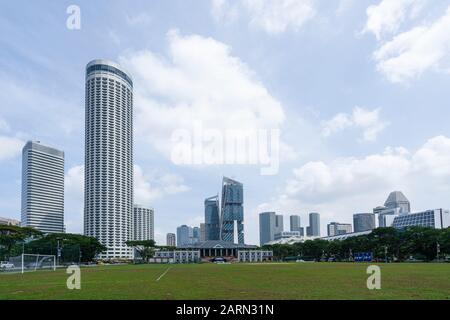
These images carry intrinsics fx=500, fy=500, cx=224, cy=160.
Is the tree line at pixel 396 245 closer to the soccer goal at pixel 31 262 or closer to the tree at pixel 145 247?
the tree at pixel 145 247

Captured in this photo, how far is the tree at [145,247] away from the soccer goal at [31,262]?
76236mm

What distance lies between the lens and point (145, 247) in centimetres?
16862

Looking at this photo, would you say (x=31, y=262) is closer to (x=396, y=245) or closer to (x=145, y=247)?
(x=396, y=245)

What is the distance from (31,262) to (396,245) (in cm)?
8720

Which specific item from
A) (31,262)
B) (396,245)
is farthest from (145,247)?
(31,262)

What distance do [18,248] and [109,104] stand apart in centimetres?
9506

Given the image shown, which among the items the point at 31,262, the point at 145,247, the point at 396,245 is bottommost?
the point at 145,247

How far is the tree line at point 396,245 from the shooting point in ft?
360

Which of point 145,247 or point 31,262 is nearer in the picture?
point 31,262

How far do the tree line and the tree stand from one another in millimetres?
55045

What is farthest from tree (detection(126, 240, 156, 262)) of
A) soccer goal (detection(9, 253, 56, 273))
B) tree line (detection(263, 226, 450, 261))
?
soccer goal (detection(9, 253, 56, 273))
